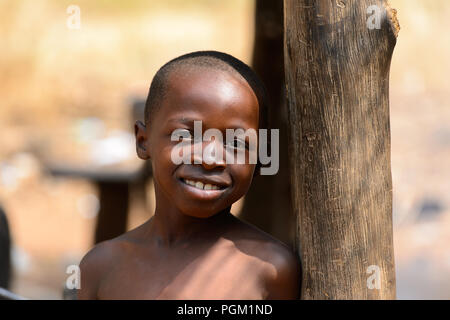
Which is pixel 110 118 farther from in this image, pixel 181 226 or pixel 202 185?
pixel 202 185

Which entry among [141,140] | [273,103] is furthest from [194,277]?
[273,103]

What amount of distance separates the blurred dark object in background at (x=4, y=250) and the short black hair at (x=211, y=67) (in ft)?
7.94

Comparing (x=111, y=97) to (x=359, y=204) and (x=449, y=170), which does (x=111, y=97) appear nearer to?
(x=449, y=170)

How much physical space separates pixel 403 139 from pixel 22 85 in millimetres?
5192

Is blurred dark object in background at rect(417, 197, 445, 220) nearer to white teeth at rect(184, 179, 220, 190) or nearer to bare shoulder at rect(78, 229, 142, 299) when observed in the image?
bare shoulder at rect(78, 229, 142, 299)

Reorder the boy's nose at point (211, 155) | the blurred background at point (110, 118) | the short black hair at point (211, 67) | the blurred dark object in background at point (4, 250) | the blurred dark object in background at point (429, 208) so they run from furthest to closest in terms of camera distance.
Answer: the blurred dark object in background at point (429, 208)
the blurred background at point (110, 118)
the blurred dark object in background at point (4, 250)
the short black hair at point (211, 67)
the boy's nose at point (211, 155)

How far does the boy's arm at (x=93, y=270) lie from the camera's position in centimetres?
225

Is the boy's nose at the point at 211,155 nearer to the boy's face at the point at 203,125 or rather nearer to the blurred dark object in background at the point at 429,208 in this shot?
the boy's face at the point at 203,125

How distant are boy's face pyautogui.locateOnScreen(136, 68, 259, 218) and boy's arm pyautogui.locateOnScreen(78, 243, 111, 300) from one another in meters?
0.32

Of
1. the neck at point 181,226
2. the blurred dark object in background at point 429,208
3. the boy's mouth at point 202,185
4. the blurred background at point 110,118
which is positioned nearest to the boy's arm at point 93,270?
the neck at point 181,226

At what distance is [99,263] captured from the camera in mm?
2260

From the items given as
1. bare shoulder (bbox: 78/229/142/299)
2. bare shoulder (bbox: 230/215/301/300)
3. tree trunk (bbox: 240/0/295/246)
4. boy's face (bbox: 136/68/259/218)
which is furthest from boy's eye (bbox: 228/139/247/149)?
tree trunk (bbox: 240/0/295/246)
